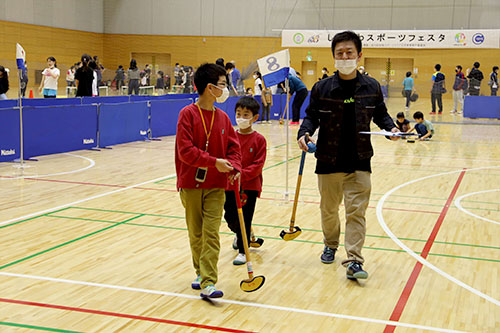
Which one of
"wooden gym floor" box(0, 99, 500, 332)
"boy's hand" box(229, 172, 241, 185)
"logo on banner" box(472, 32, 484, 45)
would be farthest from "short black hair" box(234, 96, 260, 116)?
"logo on banner" box(472, 32, 484, 45)

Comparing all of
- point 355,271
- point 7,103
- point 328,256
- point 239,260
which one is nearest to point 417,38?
point 7,103

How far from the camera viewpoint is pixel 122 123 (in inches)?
571

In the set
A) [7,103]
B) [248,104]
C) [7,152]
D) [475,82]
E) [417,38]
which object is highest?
[417,38]

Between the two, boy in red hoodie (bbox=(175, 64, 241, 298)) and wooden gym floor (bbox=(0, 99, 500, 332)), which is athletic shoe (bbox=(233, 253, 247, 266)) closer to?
wooden gym floor (bbox=(0, 99, 500, 332))

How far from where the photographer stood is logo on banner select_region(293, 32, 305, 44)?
113 feet

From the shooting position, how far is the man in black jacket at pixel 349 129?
518cm

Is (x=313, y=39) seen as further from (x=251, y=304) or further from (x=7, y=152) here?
→ (x=251, y=304)

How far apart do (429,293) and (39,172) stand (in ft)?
24.6

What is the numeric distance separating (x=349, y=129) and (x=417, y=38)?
1147 inches

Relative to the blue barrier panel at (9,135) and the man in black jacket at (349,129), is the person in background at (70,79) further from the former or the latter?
the man in black jacket at (349,129)

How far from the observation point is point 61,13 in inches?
1384

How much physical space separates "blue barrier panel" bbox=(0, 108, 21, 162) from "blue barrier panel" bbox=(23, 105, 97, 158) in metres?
0.29

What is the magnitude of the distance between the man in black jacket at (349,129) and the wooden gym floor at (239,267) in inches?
19.9

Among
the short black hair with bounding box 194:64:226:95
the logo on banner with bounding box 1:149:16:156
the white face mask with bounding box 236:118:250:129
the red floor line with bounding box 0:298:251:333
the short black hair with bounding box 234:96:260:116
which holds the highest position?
the short black hair with bounding box 194:64:226:95
